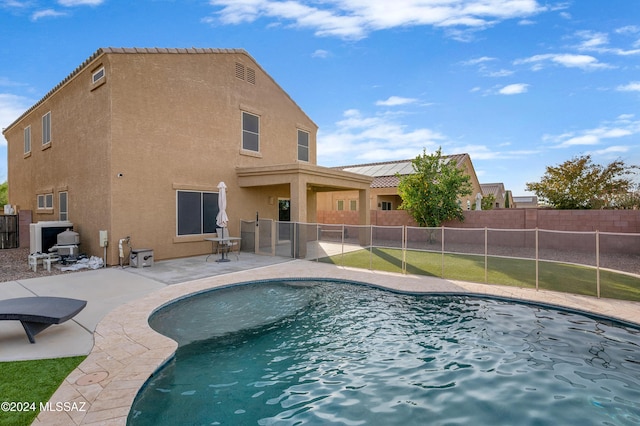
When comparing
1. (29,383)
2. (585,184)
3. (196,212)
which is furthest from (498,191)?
(29,383)

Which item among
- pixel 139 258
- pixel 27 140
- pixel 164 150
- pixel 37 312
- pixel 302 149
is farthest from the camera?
pixel 302 149

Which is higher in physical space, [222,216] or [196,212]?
[196,212]

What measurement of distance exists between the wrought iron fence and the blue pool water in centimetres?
286

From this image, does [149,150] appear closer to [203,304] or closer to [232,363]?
[203,304]

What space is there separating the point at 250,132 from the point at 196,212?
4.77 metres

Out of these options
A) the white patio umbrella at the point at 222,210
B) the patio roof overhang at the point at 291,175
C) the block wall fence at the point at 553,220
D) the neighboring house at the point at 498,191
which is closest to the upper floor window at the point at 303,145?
the patio roof overhang at the point at 291,175

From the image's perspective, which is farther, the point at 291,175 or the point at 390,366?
the point at 291,175

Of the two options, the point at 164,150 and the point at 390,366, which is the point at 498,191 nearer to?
the point at 164,150

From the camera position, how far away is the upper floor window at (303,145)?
61.6ft

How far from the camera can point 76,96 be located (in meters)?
13.2

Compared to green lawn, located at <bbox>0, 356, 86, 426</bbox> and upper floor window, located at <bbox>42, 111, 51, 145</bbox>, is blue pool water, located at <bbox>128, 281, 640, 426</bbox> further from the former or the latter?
upper floor window, located at <bbox>42, 111, 51, 145</bbox>

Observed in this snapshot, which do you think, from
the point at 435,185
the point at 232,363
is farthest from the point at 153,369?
the point at 435,185

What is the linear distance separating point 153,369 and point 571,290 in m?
9.45

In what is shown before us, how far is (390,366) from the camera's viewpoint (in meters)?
4.73
